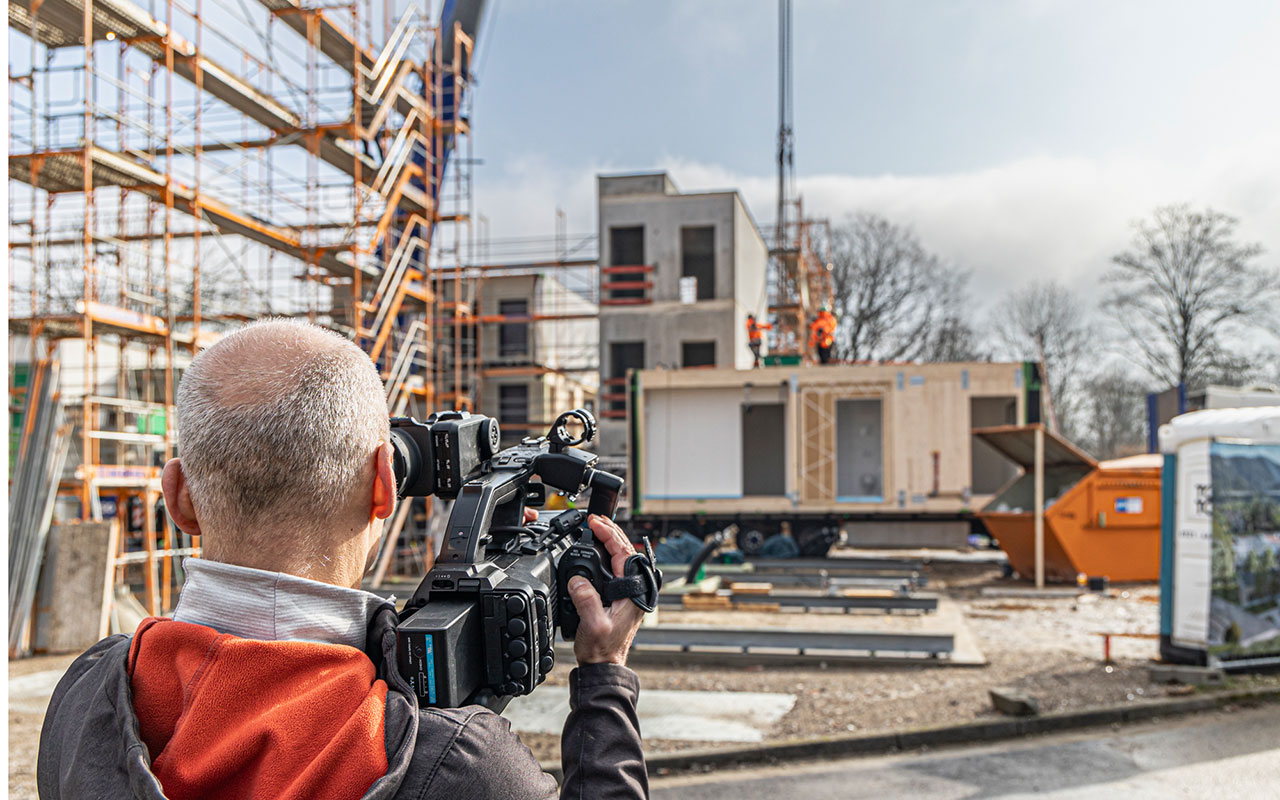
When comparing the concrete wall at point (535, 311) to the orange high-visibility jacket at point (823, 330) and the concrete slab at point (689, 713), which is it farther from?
the concrete slab at point (689, 713)

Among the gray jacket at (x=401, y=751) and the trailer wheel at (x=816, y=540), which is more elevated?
the gray jacket at (x=401, y=751)

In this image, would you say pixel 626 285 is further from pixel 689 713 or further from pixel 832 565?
pixel 689 713

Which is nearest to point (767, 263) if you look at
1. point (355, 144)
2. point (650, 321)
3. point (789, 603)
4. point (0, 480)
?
point (650, 321)

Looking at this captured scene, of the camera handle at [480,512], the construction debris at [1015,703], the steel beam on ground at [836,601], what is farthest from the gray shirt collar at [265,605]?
the steel beam on ground at [836,601]

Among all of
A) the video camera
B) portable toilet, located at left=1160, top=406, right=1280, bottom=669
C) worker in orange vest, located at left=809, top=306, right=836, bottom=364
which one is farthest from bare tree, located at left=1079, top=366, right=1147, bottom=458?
the video camera

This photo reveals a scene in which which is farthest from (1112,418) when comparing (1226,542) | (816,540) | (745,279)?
(1226,542)

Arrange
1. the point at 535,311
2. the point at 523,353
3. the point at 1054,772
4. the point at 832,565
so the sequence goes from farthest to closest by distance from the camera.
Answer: the point at 535,311 → the point at 523,353 → the point at 832,565 → the point at 1054,772

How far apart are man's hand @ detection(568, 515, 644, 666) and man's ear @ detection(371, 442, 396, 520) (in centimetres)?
42

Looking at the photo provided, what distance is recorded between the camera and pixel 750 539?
18969mm

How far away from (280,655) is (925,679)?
844 centimetres

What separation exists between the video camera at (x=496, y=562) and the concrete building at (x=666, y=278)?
24.6m

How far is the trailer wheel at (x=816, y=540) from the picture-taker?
18625 mm

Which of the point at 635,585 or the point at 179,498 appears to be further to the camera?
the point at 635,585

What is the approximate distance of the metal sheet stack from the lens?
1050cm
